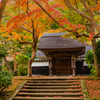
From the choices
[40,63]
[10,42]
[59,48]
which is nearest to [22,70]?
[40,63]

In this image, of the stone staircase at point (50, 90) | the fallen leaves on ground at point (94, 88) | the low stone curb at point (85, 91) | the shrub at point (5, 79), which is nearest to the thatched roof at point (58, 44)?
the stone staircase at point (50, 90)

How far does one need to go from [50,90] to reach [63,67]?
20.6 feet

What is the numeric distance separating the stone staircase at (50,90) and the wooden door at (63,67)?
430cm

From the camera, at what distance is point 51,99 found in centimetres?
835

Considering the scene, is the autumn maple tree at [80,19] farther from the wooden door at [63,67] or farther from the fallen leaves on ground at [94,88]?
the wooden door at [63,67]

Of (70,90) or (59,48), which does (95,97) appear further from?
(59,48)

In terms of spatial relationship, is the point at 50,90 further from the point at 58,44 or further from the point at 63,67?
the point at 63,67

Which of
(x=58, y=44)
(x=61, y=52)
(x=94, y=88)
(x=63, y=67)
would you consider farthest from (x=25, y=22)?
(x=94, y=88)

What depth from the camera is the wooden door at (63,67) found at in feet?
51.1

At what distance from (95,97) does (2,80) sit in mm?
5197

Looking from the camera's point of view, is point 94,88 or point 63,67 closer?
point 94,88

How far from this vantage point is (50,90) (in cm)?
957

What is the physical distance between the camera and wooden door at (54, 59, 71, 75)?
15.6 metres

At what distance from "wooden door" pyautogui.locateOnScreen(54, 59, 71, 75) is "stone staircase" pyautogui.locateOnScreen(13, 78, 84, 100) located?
4.30m
